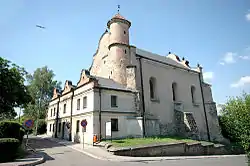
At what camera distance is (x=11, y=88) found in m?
20.8

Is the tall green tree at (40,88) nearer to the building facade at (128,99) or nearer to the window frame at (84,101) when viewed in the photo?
the building facade at (128,99)

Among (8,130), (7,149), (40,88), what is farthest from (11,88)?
(40,88)

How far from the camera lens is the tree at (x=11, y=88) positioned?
2047 centimetres

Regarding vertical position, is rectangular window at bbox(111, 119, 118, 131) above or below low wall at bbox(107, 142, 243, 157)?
above

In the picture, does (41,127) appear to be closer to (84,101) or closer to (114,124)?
(84,101)

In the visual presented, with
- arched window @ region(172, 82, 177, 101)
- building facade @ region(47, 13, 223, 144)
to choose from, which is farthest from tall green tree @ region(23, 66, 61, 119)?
arched window @ region(172, 82, 177, 101)

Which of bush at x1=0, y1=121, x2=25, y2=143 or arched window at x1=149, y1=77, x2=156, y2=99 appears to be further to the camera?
arched window at x1=149, y1=77, x2=156, y2=99

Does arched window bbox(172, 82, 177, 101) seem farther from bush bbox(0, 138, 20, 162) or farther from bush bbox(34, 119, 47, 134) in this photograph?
bush bbox(34, 119, 47, 134)

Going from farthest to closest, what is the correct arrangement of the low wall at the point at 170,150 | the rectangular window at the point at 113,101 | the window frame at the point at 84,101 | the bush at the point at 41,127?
the bush at the point at 41,127, the window frame at the point at 84,101, the rectangular window at the point at 113,101, the low wall at the point at 170,150

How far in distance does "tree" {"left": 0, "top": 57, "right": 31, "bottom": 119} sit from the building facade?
20.8 ft

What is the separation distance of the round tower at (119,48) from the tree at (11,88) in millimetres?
12081

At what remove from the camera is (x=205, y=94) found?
33.3m

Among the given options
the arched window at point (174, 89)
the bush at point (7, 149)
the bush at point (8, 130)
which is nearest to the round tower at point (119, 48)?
the arched window at point (174, 89)

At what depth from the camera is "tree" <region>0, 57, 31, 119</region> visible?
20.5 metres
